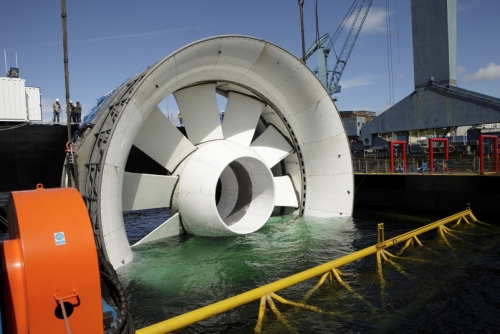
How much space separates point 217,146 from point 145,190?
232 centimetres

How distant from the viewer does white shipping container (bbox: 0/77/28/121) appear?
37.2 ft

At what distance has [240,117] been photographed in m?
12.4

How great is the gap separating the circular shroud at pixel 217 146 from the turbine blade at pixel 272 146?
1.4 inches

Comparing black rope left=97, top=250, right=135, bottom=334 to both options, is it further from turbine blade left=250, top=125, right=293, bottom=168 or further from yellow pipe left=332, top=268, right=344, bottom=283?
turbine blade left=250, top=125, right=293, bottom=168

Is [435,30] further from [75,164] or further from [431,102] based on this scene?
[75,164]

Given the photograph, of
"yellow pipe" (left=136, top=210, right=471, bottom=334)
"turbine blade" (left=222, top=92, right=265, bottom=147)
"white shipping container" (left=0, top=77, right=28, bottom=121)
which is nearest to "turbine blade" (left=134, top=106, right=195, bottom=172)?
"turbine blade" (left=222, top=92, right=265, bottom=147)

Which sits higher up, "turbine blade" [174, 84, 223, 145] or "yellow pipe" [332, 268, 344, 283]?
"turbine blade" [174, 84, 223, 145]

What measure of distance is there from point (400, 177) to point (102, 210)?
13.3 meters

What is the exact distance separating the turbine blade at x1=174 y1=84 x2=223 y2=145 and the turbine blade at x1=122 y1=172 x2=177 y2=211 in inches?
63.4

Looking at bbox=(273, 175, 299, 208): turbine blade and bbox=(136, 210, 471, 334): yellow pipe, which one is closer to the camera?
bbox=(136, 210, 471, 334): yellow pipe

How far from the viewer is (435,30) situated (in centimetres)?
1905

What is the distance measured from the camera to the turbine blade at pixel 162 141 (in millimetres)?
10328

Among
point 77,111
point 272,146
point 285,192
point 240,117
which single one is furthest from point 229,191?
point 77,111

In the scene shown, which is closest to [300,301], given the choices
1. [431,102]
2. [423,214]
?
[423,214]
